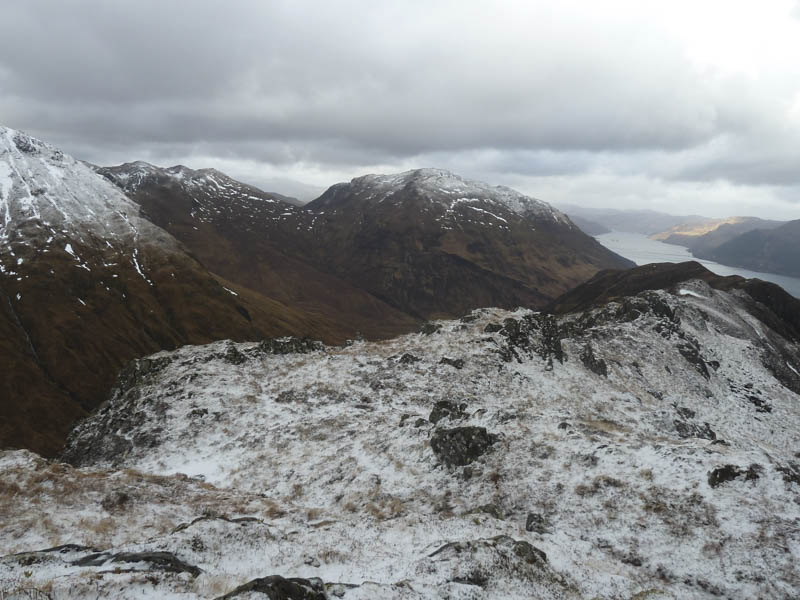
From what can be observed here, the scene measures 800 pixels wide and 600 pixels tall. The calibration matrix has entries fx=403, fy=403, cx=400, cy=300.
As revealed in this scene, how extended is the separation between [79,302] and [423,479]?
160319mm

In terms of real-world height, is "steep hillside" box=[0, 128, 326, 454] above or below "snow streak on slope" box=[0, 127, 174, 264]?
below

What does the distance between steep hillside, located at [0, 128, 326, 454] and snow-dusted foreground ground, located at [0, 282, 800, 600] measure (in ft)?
299

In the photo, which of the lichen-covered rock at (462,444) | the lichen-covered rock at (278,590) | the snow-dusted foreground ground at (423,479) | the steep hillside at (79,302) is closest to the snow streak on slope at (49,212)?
the steep hillside at (79,302)

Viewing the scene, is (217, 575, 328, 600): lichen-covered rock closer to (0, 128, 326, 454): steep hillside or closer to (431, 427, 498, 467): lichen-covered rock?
(431, 427, 498, 467): lichen-covered rock

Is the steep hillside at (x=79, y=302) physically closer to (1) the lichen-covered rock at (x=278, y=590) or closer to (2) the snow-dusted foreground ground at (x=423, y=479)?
(2) the snow-dusted foreground ground at (x=423, y=479)

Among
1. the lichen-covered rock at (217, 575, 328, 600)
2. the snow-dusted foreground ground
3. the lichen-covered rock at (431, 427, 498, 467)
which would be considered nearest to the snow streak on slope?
the snow-dusted foreground ground

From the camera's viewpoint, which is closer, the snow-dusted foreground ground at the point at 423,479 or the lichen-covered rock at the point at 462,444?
the snow-dusted foreground ground at the point at 423,479

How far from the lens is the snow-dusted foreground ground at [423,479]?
534 inches

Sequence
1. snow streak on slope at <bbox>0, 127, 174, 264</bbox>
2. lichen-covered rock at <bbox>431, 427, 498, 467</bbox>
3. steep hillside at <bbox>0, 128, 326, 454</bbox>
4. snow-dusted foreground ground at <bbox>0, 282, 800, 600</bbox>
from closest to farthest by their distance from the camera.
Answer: snow-dusted foreground ground at <bbox>0, 282, 800, 600</bbox>
lichen-covered rock at <bbox>431, 427, 498, 467</bbox>
steep hillside at <bbox>0, 128, 326, 454</bbox>
snow streak on slope at <bbox>0, 127, 174, 264</bbox>

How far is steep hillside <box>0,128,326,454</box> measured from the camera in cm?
11081

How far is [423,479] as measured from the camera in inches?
920

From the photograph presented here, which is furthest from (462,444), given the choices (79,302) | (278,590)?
(79,302)

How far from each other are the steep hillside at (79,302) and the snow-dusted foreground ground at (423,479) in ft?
299

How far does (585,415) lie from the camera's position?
33.7m
